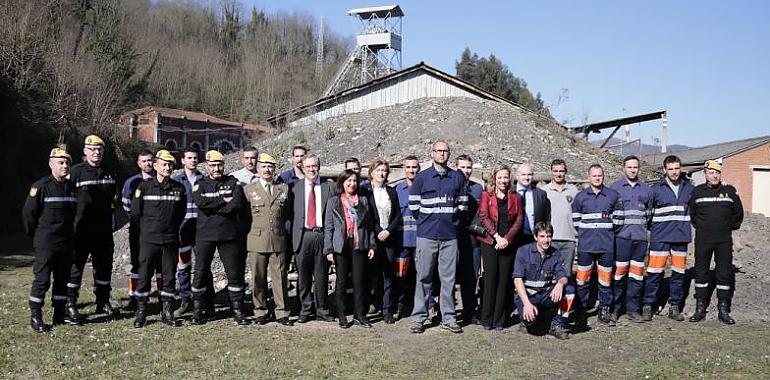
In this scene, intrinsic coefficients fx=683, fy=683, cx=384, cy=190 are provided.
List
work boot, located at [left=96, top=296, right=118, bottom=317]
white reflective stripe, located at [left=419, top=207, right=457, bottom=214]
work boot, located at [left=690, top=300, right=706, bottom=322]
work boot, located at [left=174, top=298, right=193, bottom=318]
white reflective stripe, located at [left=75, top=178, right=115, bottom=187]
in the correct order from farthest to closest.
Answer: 1. work boot, located at [left=690, top=300, right=706, bottom=322]
2. work boot, located at [left=96, top=296, right=118, bottom=317]
3. work boot, located at [left=174, top=298, right=193, bottom=318]
4. white reflective stripe, located at [left=75, top=178, right=115, bottom=187]
5. white reflective stripe, located at [left=419, top=207, right=457, bottom=214]

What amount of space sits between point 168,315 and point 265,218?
5.02 ft

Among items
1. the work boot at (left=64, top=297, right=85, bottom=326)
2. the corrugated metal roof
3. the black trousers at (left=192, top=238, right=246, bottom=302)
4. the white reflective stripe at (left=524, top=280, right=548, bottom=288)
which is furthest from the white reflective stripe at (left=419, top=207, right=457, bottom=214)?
the corrugated metal roof

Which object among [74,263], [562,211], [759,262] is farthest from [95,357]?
[759,262]

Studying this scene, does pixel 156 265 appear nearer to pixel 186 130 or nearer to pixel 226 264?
pixel 226 264

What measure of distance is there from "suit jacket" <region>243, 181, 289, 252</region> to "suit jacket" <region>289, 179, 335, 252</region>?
0.18 metres

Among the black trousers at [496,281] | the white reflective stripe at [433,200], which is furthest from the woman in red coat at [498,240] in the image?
the white reflective stripe at [433,200]

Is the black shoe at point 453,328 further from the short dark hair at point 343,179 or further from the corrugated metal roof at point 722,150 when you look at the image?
the corrugated metal roof at point 722,150

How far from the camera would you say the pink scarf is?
766 centimetres

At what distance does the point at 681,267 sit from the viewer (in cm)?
839

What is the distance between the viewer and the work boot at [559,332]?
736 cm

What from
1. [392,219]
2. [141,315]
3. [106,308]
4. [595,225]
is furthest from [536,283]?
[106,308]

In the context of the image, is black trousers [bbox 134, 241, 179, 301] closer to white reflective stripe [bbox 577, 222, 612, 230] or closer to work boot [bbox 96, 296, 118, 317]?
work boot [bbox 96, 296, 118, 317]

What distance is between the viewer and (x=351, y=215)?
768 cm

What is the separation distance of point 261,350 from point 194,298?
1.51 metres
